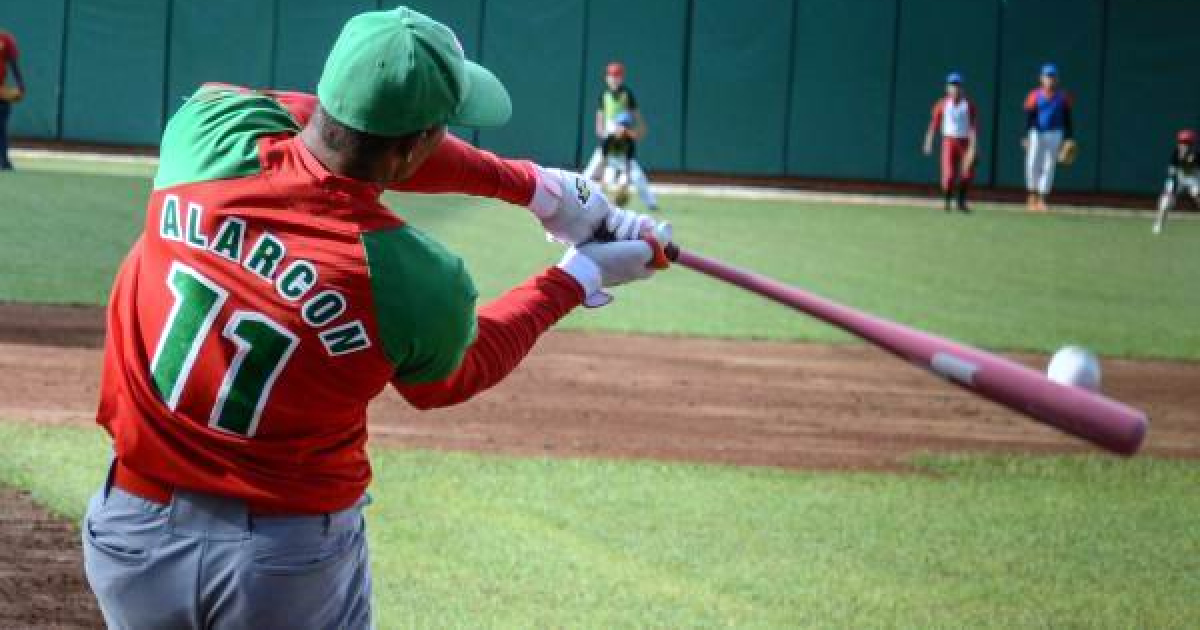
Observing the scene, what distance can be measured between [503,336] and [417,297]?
496 mm

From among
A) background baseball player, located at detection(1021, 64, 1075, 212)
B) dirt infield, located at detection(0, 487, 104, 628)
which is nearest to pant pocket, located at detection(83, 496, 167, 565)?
dirt infield, located at detection(0, 487, 104, 628)

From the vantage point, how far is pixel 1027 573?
823 centimetres

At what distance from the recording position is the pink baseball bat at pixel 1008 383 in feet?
11.6

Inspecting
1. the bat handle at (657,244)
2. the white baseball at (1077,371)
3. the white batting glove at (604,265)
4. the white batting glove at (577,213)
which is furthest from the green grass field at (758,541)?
the white baseball at (1077,371)

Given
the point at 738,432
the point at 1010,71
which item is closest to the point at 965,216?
the point at 1010,71

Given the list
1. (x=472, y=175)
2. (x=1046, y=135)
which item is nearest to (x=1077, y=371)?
(x=472, y=175)

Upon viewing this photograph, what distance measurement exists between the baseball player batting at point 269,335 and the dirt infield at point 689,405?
4422 mm

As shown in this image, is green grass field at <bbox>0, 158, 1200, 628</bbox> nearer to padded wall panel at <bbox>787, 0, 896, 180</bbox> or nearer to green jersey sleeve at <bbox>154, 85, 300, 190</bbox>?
green jersey sleeve at <bbox>154, 85, 300, 190</bbox>

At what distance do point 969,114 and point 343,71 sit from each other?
30.8 m

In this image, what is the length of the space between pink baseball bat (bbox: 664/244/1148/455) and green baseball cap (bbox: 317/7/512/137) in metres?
1.09

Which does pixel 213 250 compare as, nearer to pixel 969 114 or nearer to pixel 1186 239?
pixel 1186 239

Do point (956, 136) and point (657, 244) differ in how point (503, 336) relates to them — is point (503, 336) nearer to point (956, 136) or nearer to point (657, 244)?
point (657, 244)

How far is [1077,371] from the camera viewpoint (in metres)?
3.84

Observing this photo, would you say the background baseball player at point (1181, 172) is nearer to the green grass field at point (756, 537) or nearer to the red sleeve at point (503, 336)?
the green grass field at point (756, 537)
